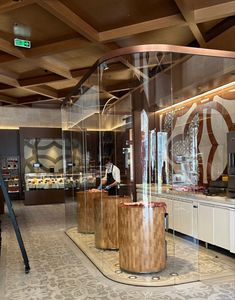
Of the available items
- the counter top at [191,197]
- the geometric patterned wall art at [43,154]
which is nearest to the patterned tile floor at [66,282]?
the counter top at [191,197]

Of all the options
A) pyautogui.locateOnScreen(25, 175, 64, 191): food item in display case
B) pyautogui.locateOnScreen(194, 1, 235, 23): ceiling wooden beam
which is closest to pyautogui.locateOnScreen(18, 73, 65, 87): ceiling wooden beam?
pyautogui.locateOnScreen(25, 175, 64, 191): food item in display case

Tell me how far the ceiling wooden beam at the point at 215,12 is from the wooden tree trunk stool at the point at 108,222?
10.5ft

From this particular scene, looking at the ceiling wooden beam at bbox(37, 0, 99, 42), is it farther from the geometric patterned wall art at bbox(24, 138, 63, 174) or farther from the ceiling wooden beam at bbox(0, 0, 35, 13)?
the geometric patterned wall art at bbox(24, 138, 63, 174)

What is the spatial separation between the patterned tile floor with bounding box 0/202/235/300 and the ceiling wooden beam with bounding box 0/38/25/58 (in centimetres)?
386

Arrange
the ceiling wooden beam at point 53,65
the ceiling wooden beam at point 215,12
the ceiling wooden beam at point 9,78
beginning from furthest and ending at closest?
the ceiling wooden beam at point 9,78, the ceiling wooden beam at point 53,65, the ceiling wooden beam at point 215,12

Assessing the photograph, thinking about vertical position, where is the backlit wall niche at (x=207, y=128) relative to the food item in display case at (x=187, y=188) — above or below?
above

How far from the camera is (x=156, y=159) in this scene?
5.61 meters

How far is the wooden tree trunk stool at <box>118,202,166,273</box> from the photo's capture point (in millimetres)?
4289

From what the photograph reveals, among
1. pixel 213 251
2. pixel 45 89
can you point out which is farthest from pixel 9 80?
pixel 213 251

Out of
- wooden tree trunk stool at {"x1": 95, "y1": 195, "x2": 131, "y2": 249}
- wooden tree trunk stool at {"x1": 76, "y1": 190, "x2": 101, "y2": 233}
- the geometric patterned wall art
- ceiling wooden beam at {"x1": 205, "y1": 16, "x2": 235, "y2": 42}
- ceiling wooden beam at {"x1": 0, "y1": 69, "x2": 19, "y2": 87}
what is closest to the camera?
wooden tree trunk stool at {"x1": 95, "y1": 195, "x2": 131, "y2": 249}

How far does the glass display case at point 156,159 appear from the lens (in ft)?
14.3

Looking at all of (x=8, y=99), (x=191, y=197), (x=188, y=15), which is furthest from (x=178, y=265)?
(x=8, y=99)

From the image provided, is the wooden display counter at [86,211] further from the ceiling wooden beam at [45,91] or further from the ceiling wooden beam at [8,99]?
the ceiling wooden beam at [8,99]

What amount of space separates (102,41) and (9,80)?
13.9ft
